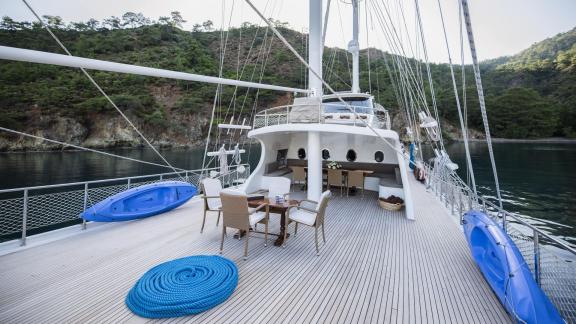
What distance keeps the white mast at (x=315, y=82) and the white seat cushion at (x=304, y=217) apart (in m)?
1.91

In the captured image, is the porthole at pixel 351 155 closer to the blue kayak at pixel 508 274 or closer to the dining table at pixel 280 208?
the dining table at pixel 280 208

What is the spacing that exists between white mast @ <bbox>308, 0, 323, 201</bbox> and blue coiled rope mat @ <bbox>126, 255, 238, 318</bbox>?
10.6 feet

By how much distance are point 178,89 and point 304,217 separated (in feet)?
215

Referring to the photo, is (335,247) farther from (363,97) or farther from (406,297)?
(363,97)

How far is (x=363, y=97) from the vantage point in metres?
8.65

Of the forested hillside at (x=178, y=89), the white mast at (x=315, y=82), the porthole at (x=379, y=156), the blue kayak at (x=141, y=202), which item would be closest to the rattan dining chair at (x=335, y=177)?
the white mast at (x=315, y=82)

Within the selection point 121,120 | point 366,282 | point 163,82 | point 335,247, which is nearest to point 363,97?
point 335,247

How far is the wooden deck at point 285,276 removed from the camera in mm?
2482

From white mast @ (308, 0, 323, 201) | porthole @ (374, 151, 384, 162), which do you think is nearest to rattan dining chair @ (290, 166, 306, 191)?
white mast @ (308, 0, 323, 201)

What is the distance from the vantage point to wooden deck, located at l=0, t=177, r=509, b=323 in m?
2.48

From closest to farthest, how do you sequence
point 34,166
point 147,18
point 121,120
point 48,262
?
point 48,262
point 34,166
point 121,120
point 147,18

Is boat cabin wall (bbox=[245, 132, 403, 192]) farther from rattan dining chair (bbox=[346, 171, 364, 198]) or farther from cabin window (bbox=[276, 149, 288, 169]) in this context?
rattan dining chair (bbox=[346, 171, 364, 198])

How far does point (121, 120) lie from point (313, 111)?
53.7 meters

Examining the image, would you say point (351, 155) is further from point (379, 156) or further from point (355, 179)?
point (355, 179)
